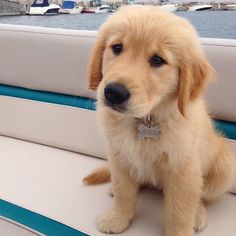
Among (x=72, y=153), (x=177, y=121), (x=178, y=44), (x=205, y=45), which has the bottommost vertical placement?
(x=72, y=153)

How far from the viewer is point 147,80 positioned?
103 cm

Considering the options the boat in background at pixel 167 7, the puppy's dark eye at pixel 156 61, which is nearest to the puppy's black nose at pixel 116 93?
the puppy's dark eye at pixel 156 61

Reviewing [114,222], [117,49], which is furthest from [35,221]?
[117,49]

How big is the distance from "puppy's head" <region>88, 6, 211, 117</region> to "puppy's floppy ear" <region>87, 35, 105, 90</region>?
6 cm

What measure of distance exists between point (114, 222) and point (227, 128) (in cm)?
59

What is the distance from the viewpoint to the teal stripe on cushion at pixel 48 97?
5.96 feet

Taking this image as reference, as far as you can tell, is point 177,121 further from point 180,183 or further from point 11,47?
point 11,47

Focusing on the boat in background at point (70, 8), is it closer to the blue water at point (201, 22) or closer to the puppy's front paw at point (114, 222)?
the blue water at point (201, 22)

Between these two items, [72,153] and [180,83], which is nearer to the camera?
[180,83]

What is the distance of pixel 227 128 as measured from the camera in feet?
5.06

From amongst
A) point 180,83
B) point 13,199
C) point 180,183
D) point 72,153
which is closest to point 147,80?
point 180,83

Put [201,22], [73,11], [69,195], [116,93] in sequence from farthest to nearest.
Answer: [73,11] < [201,22] < [69,195] < [116,93]

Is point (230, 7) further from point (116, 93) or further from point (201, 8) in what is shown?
point (116, 93)

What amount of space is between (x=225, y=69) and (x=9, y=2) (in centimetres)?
139
